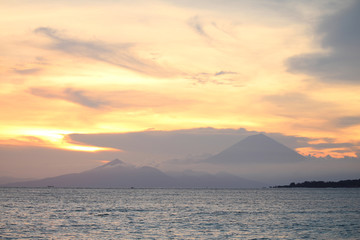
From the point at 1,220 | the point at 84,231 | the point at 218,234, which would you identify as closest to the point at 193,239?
the point at 218,234

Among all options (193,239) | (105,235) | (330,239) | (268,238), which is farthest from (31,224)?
(330,239)

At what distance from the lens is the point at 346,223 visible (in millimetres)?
65062

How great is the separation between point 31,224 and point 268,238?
35.3 m

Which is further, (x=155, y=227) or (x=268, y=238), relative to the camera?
(x=155, y=227)

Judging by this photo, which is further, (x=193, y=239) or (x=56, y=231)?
(x=56, y=231)

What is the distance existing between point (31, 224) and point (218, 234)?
94.6 feet

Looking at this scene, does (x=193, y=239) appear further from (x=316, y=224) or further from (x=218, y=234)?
(x=316, y=224)

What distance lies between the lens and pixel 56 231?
53406mm

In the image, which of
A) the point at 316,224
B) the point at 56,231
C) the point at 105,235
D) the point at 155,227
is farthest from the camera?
the point at 316,224

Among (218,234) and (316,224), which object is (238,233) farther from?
(316,224)

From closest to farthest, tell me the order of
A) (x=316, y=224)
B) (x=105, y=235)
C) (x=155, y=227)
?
1. (x=105, y=235)
2. (x=155, y=227)
3. (x=316, y=224)

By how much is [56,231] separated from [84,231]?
3.71m

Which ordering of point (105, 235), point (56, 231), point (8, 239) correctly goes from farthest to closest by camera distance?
1. point (56, 231)
2. point (105, 235)
3. point (8, 239)

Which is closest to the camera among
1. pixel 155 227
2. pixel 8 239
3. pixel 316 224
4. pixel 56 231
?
pixel 8 239
